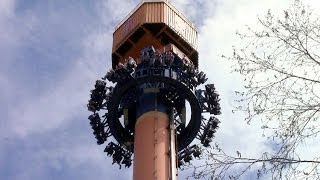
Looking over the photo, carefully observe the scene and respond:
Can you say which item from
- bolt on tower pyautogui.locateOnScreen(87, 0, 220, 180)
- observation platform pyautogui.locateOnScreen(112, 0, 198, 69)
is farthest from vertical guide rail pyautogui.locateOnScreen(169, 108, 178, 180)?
observation platform pyautogui.locateOnScreen(112, 0, 198, 69)

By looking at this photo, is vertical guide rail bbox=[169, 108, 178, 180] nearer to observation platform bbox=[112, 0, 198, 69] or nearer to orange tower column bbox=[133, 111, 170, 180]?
orange tower column bbox=[133, 111, 170, 180]

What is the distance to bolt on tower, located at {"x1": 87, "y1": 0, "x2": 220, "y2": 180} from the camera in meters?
50.6

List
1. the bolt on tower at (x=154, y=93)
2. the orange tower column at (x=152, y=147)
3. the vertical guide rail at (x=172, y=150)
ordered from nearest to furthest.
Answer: the orange tower column at (x=152, y=147) → the vertical guide rail at (x=172, y=150) → the bolt on tower at (x=154, y=93)

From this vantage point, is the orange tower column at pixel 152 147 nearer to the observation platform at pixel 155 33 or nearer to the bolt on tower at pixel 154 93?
the bolt on tower at pixel 154 93

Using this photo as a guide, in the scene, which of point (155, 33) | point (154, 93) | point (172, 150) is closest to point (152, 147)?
point (172, 150)

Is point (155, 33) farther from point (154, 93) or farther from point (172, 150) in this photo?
point (172, 150)

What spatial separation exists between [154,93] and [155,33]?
5905 millimetres

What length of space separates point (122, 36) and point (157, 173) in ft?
53.4

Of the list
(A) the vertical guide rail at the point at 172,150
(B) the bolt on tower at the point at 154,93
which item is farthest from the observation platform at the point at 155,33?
(A) the vertical guide rail at the point at 172,150

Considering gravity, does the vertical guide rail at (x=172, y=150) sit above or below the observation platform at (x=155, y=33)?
below

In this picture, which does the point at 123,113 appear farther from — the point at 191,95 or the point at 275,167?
the point at 275,167

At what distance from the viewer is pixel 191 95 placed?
5128 cm

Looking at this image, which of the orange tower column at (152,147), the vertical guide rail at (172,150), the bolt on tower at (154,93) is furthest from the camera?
the bolt on tower at (154,93)

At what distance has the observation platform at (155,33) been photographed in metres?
54.5
